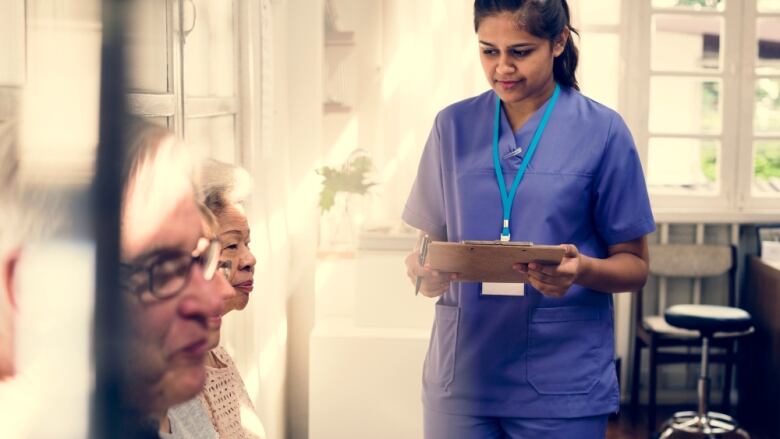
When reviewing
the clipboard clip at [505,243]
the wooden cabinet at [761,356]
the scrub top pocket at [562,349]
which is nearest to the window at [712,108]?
the wooden cabinet at [761,356]

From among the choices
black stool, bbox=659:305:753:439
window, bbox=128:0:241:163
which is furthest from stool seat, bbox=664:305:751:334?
window, bbox=128:0:241:163

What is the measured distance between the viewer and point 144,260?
275 mm

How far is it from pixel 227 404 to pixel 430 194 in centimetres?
67

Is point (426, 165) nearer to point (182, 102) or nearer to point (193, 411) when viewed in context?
point (182, 102)

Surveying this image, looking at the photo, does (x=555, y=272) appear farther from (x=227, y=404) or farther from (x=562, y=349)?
(x=227, y=404)

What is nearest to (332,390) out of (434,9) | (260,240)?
(260,240)

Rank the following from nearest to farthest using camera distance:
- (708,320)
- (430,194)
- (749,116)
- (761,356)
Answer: (430,194) < (708,320) < (761,356) < (749,116)

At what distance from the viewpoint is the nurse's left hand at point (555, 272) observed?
1.66 m

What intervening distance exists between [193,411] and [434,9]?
10.8ft

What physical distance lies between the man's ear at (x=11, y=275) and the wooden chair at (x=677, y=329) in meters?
4.20

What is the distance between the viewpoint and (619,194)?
182 centimetres

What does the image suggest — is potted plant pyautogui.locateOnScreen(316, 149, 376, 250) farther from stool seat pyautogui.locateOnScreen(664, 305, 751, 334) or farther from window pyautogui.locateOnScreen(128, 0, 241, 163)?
stool seat pyautogui.locateOnScreen(664, 305, 751, 334)

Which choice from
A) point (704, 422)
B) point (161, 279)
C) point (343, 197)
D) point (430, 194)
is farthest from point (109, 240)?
point (704, 422)

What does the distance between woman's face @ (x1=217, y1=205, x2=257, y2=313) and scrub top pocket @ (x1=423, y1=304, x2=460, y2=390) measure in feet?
1.53
